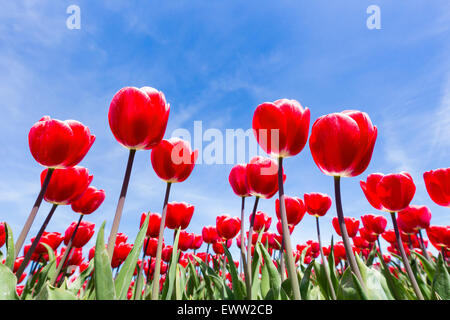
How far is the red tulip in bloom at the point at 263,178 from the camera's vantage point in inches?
86.5

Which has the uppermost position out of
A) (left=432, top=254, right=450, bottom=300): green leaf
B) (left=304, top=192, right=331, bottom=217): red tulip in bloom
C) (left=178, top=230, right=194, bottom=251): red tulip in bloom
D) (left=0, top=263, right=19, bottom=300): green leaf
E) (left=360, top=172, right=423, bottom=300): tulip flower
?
(left=304, top=192, right=331, bottom=217): red tulip in bloom

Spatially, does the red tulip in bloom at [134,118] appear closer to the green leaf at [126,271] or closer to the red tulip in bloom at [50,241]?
the green leaf at [126,271]

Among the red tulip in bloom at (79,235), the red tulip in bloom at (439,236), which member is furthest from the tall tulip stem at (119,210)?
the red tulip in bloom at (439,236)

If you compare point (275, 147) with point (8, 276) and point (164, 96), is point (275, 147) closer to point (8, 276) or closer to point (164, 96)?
point (164, 96)

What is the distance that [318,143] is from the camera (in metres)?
1.42

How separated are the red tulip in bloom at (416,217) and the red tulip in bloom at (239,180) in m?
2.96

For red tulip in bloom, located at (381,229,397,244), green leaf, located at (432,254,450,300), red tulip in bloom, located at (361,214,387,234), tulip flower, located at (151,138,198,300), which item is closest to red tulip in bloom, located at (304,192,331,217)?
green leaf, located at (432,254,450,300)

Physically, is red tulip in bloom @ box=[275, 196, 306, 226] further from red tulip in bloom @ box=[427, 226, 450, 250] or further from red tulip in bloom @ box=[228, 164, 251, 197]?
red tulip in bloom @ box=[427, 226, 450, 250]

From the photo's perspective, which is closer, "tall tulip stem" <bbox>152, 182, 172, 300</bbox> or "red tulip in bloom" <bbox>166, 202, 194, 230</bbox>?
"tall tulip stem" <bbox>152, 182, 172, 300</bbox>

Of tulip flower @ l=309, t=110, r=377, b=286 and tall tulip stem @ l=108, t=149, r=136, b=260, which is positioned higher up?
tulip flower @ l=309, t=110, r=377, b=286

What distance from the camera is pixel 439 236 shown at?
4.17m

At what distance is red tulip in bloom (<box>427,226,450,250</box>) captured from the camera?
408cm

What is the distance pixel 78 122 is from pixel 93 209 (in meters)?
1.25

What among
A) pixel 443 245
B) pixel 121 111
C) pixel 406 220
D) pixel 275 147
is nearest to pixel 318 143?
pixel 275 147
